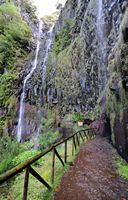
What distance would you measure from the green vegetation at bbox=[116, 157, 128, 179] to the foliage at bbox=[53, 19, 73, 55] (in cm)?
1740

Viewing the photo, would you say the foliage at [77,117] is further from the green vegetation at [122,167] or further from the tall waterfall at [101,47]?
the green vegetation at [122,167]

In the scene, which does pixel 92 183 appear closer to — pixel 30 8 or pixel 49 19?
pixel 49 19

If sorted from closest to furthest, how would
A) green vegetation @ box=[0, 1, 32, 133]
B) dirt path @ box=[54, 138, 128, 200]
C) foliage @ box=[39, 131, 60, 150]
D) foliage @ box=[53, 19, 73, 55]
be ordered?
dirt path @ box=[54, 138, 128, 200]
foliage @ box=[39, 131, 60, 150]
green vegetation @ box=[0, 1, 32, 133]
foliage @ box=[53, 19, 73, 55]

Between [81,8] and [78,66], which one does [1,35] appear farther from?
[78,66]

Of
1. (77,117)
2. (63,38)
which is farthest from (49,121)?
(63,38)

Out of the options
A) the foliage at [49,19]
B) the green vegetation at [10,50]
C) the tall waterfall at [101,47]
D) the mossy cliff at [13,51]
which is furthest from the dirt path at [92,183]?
the foliage at [49,19]

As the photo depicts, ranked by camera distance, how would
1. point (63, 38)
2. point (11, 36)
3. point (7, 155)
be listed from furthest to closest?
1. point (11, 36)
2. point (63, 38)
3. point (7, 155)

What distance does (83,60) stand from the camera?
2006 cm

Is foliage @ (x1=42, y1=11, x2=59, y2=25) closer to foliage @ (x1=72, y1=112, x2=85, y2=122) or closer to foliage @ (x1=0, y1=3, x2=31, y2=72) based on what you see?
foliage @ (x1=0, y1=3, x2=31, y2=72)

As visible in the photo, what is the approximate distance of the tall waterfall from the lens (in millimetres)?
17614

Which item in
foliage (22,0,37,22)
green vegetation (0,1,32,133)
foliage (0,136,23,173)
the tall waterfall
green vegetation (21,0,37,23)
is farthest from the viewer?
foliage (22,0,37,22)

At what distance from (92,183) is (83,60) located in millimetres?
15118

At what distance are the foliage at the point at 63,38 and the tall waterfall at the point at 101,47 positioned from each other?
5916mm

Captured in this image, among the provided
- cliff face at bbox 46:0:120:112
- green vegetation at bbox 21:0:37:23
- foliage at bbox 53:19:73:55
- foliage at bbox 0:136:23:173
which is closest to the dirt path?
foliage at bbox 0:136:23:173
